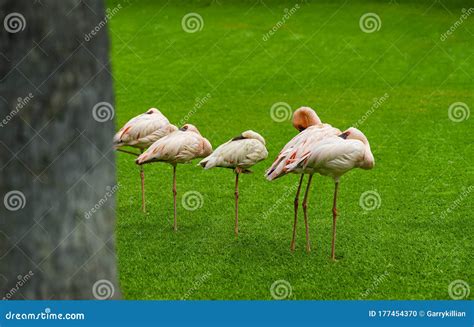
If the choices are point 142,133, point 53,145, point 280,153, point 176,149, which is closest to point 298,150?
point 280,153

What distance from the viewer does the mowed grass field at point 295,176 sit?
16.2 feet

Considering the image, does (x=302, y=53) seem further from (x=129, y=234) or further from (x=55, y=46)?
(x=55, y=46)

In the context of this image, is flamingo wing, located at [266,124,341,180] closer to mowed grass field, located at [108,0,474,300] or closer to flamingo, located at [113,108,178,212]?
mowed grass field, located at [108,0,474,300]

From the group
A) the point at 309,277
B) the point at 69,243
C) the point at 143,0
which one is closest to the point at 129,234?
the point at 309,277

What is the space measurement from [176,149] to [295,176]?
2152mm

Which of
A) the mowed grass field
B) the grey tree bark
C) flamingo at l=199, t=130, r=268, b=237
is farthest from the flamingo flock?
the grey tree bark

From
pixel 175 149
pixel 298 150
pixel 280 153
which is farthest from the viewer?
pixel 175 149

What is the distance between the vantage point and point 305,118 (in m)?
5.56

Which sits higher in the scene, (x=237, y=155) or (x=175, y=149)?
(x=237, y=155)

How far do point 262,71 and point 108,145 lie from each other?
1083 centimetres

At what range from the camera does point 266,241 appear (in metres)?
5.52

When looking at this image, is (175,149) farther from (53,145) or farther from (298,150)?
(53,145)

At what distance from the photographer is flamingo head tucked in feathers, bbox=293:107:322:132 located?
5522mm

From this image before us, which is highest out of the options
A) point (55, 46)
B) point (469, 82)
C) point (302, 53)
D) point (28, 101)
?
point (469, 82)
